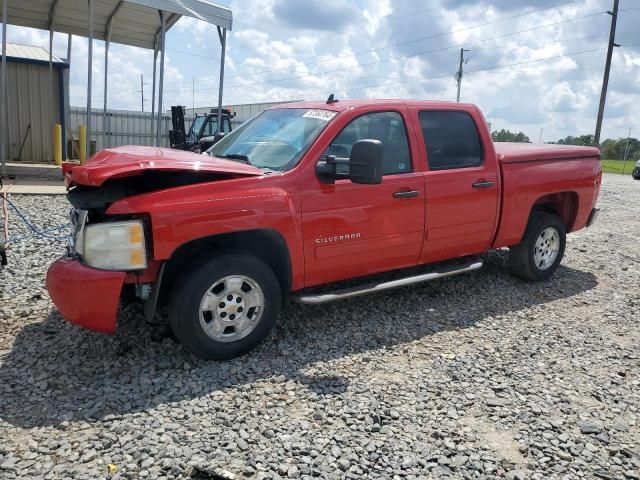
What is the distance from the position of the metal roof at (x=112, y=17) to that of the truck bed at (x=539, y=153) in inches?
261

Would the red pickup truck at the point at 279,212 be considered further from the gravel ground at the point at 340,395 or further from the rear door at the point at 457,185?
the gravel ground at the point at 340,395

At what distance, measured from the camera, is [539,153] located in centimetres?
566

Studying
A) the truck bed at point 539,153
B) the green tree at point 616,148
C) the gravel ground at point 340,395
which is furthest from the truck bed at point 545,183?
the green tree at point 616,148

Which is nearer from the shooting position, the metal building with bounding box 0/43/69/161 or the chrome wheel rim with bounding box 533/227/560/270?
the chrome wheel rim with bounding box 533/227/560/270

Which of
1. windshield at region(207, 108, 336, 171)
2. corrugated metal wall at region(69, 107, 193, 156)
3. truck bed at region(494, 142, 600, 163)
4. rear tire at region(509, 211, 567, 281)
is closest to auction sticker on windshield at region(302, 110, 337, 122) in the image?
windshield at region(207, 108, 336, 171)

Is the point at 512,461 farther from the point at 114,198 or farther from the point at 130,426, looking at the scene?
the point at 114,198

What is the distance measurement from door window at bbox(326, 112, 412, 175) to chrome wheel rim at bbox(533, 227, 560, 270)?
88.7 inches

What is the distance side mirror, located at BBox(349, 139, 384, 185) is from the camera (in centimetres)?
382

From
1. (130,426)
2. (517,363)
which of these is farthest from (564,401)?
(130,426)

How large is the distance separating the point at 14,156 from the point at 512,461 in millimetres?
15934

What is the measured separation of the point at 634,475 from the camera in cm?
285

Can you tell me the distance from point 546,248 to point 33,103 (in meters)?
14.5

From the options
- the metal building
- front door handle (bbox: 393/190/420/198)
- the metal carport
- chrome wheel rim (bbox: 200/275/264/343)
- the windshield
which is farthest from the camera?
the metal building

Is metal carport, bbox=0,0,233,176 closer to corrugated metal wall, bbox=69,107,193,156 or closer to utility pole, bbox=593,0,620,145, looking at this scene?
corrugated metal wall, bbox=69,107,193,156
